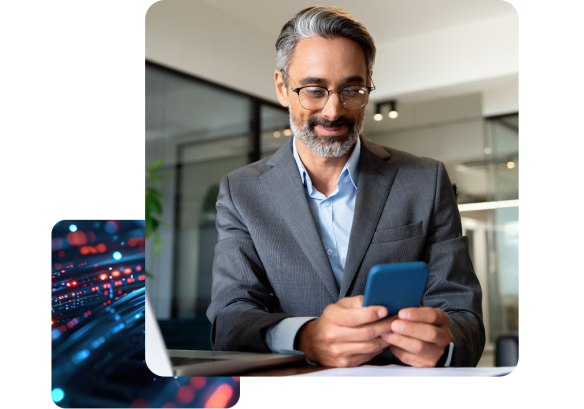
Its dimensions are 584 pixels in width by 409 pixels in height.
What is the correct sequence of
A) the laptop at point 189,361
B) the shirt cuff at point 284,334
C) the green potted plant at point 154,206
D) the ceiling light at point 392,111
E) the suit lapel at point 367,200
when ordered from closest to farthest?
the laptop at point 189,361 < the shirt cuff at point 284,334 < the suit lapel at point 367,200 < the ceiling light at point 392,111 < the green potted plant at point 154,206

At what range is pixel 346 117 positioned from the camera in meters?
0.99

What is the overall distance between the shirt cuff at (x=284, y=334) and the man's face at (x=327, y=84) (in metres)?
0.43

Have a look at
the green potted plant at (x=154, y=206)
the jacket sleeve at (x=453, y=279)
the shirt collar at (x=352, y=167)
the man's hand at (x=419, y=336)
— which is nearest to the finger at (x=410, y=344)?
the man's hand at (x=419, y=336)

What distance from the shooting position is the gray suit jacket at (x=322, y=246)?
89 cm

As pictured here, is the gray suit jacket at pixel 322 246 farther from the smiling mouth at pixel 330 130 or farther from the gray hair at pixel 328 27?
the gray hair at pixel 328 27

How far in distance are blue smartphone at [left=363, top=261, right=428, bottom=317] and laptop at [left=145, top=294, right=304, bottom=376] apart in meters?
0.16

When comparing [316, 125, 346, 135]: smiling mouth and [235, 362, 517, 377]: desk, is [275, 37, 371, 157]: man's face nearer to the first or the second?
[316, 125, 346, 135]: smiling mouth

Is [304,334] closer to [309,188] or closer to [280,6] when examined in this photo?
[309,188]

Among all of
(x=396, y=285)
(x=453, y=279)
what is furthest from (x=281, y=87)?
(x=396, y=285)

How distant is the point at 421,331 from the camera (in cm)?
63

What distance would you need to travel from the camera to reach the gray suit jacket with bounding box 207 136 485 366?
0.89 meters

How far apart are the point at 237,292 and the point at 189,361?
36 centimetres

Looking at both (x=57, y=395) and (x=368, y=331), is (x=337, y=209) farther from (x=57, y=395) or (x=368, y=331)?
(x=57, y=395)

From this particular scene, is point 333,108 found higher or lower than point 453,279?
higher
